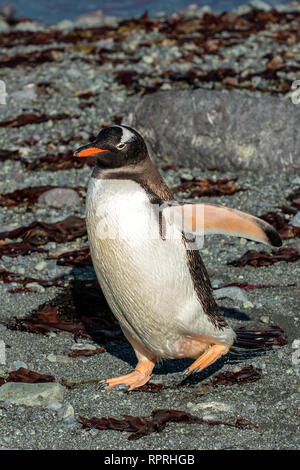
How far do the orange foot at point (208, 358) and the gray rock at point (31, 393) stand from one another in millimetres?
737

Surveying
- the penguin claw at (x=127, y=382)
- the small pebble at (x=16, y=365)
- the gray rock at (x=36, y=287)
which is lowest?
the gray rock at (x=36, y=287)

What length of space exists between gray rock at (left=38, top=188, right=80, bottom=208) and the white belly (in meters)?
3.33

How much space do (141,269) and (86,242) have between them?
2732 millimetres

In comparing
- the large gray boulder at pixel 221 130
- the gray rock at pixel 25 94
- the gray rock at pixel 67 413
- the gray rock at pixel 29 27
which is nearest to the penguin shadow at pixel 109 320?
the gray rock at pixel 67 413

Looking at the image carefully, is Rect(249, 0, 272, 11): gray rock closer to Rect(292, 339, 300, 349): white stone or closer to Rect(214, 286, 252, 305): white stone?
Rect(214, 286, 252, 305): white stone

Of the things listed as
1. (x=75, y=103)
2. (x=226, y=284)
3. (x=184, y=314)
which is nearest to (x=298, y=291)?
(x=226, y=284)

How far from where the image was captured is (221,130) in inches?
334

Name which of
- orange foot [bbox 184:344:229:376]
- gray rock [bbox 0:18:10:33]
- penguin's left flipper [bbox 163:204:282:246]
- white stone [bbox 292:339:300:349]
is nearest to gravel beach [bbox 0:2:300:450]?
white stone [bbox 292:339:300:349]

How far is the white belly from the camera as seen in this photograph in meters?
4.20

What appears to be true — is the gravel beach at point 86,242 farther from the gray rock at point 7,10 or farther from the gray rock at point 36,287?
the gray rock at point 7,10

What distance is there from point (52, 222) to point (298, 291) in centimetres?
261

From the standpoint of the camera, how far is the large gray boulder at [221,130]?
8.27 meters

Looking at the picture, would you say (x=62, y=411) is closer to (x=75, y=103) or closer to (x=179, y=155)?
(x=179, y=155)
